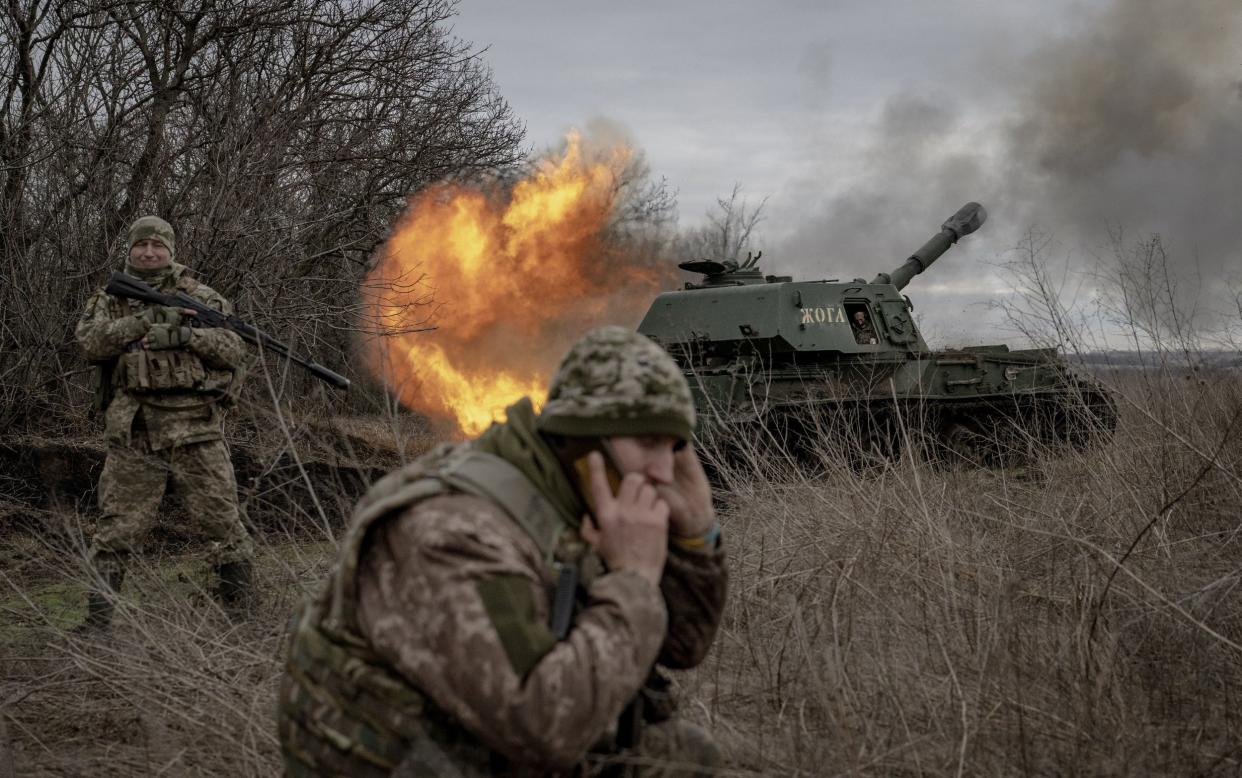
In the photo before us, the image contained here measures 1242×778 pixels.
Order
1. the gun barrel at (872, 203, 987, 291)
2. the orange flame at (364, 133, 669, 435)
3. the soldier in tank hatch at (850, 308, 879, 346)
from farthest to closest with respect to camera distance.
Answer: the orange flame at (364, 133, 669, 435) < the gun barrel at (872, 203, 987, 291) < the soldier in tank hatch at (850, 308, 879, 346)

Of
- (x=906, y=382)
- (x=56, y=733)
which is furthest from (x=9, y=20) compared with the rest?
(x=906, y=382)

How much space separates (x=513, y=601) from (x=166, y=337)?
A: 4108 millimetres

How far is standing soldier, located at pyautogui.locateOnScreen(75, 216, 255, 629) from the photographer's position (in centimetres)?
539

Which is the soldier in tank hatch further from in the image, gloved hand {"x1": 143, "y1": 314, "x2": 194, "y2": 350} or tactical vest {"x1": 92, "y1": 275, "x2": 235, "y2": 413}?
gloved hand {"x1": 143, "y1": 314, "x2": 194, "y2": 350}

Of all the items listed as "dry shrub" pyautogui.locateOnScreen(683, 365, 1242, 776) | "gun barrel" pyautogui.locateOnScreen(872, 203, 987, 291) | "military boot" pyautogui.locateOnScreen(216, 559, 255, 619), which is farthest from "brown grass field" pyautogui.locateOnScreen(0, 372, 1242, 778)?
"gun barrel" pyautogui.locateOnScreen(872, 203, 987, 291)

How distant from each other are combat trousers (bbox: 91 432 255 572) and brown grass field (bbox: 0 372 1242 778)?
0.49 m

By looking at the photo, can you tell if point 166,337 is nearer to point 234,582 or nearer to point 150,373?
point 150,373

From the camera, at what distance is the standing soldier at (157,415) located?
212 inches

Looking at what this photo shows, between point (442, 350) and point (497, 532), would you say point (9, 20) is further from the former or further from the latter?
point (497, 532)

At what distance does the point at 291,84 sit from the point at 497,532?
10262 millimetres

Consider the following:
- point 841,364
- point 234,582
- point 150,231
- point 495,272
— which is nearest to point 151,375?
point 150,231

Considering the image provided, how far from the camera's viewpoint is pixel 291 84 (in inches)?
441

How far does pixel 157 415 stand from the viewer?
18.0 ft

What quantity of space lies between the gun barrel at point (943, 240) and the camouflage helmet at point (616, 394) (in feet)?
35.8
